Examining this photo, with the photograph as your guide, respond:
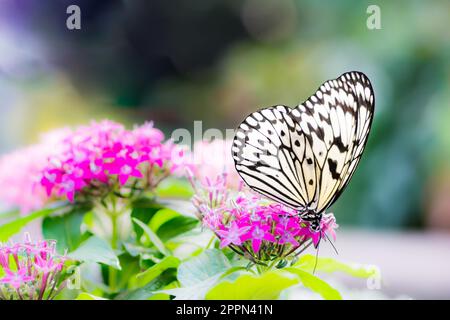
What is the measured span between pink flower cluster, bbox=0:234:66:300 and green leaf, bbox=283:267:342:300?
1.12 ft

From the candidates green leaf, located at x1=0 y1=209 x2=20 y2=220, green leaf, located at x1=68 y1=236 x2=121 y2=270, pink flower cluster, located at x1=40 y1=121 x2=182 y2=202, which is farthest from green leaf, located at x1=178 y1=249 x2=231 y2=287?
green leaf, located at x1=0 y1=209 x2=20 y2=220

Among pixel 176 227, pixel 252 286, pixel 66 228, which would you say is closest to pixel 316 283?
pixel 252 286

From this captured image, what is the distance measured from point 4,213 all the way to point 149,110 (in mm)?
1820

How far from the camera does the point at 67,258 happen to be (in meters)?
0.92

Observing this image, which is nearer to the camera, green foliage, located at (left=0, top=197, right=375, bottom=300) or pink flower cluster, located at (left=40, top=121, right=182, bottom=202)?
green foliage, located at (left=0, top=197, right=375, bottom=300)

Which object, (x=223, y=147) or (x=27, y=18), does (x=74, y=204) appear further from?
(x=27, y=18)

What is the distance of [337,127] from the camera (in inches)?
41.4

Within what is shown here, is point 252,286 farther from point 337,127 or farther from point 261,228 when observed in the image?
point 337,127

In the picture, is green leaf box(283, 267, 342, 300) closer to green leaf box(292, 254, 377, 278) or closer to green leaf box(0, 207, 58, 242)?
green leaf box(292, 254, 377, 278)

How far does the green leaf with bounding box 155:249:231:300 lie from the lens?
2.76 feet

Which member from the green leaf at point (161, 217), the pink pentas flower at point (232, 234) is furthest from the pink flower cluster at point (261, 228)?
the green leaf at point (161, 217)
